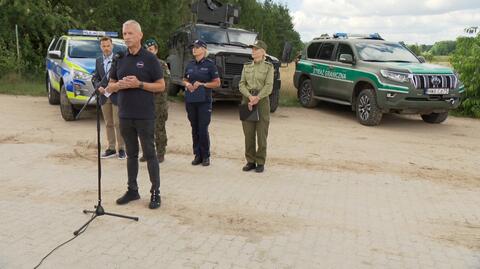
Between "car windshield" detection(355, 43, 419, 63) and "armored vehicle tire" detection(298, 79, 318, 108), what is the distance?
1.98 metres

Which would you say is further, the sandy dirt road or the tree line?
the tree line

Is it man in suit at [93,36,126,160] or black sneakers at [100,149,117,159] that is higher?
man in suit at [93,36,126,160]

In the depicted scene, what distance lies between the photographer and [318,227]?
4539mm

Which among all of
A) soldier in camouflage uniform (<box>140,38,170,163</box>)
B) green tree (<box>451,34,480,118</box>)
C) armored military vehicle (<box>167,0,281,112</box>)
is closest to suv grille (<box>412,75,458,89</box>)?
green tree (<box>451,34,480,118</box>)

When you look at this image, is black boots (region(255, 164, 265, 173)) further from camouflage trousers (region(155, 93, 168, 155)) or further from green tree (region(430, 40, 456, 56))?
green tree (region(430, 40, 456, 56))

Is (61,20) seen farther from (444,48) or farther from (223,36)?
(444,48)

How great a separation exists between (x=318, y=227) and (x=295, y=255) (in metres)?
0.70

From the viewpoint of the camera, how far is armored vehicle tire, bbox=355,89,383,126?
1014cm

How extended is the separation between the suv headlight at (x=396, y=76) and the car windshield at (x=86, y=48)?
17.8ft

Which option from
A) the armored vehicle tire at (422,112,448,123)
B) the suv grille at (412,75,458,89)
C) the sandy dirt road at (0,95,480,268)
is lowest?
the sandy dirt road at (0,95,480,268)

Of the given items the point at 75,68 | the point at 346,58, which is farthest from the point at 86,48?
the point at 346,58

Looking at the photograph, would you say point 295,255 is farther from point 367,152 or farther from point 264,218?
point 367,152

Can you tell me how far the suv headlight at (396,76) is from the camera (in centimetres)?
966

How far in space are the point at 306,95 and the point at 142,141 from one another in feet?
28.1
